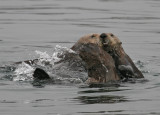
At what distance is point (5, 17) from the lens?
60.5ft

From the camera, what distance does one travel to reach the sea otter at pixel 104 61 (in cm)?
989

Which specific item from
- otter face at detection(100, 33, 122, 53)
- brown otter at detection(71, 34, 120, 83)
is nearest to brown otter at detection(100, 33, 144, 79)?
otter face at detection(100, 33, 122, 53)

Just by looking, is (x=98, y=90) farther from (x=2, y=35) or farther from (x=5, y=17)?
(x=5, y=17)

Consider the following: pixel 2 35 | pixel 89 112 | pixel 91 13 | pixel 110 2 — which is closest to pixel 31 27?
pixel 2 35

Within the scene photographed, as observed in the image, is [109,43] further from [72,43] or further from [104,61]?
[72,43]

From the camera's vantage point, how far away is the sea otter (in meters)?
9.89

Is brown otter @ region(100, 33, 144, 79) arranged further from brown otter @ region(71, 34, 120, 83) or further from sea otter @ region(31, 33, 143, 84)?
brown otter @ region(71, 34, 120, 83)

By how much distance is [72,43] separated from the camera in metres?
14.9

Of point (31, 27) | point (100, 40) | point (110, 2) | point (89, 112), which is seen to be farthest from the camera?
point (110, 2)

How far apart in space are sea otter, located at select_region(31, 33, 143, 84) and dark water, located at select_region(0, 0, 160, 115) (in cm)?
22

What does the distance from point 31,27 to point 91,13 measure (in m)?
2.95

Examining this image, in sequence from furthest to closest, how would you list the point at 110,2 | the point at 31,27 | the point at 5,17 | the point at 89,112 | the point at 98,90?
the point at 110,2
the point at 5,17
the point at 31,27
the point at 98,90
the point at 89,112

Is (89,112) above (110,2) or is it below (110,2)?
below

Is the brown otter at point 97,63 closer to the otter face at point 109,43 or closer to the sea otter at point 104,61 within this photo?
the sea otter at point 104,61
